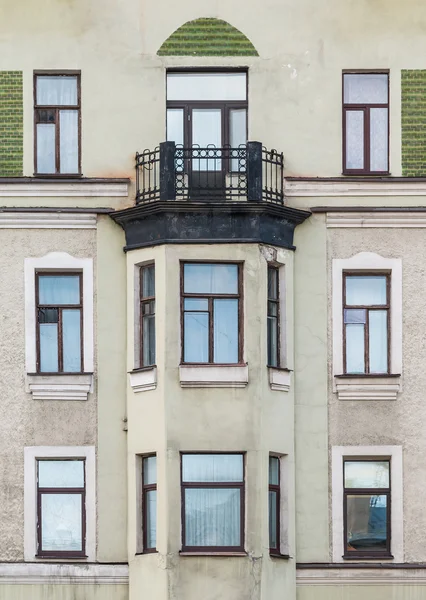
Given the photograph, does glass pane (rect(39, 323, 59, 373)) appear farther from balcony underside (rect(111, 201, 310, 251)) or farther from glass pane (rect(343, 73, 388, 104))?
glass pane (rect(343, 73, 388, 104))

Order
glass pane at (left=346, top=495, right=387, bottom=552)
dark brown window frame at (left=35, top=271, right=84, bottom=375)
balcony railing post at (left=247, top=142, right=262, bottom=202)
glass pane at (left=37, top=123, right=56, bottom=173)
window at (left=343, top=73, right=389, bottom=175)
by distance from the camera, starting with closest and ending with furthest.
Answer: balcony railing post at (left=247, top=142, right=262, bottom=202) < glass pane at (left=346, top=495, right=387, bottom=552) < dark brown window frame at (left=35, top=271, right=84, bottom=375) < glass pane at (left=37, top=123, right=56, bottom=173) < window at (left=343, top=73, right=389, bottom=175)

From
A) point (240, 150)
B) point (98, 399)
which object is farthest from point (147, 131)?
point (98, 399)

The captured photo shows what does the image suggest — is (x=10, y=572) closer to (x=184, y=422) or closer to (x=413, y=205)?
(x=184, y=422)

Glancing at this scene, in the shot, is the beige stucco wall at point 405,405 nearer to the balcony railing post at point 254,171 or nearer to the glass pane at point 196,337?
the balcony railing post at point 254,171

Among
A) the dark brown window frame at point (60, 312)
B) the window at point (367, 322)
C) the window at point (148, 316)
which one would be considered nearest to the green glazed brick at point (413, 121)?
the window at point (367, 322)

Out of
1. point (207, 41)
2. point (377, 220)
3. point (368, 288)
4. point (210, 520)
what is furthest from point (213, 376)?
point (207, 41)

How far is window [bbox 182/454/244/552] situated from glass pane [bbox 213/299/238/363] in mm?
1592

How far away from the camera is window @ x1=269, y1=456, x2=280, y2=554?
38406mm

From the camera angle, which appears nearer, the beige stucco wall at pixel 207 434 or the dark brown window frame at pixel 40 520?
the beige stucco wall at pixel 207 434

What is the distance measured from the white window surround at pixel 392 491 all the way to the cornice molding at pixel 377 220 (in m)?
3.59

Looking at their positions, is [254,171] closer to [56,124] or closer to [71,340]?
[56,124]

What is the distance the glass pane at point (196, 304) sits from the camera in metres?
38.7

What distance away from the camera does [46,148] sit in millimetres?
39562

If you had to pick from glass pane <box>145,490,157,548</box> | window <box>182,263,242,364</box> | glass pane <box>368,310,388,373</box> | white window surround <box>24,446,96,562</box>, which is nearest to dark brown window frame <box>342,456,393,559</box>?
glass pane <box>368,310,388,373</box>
